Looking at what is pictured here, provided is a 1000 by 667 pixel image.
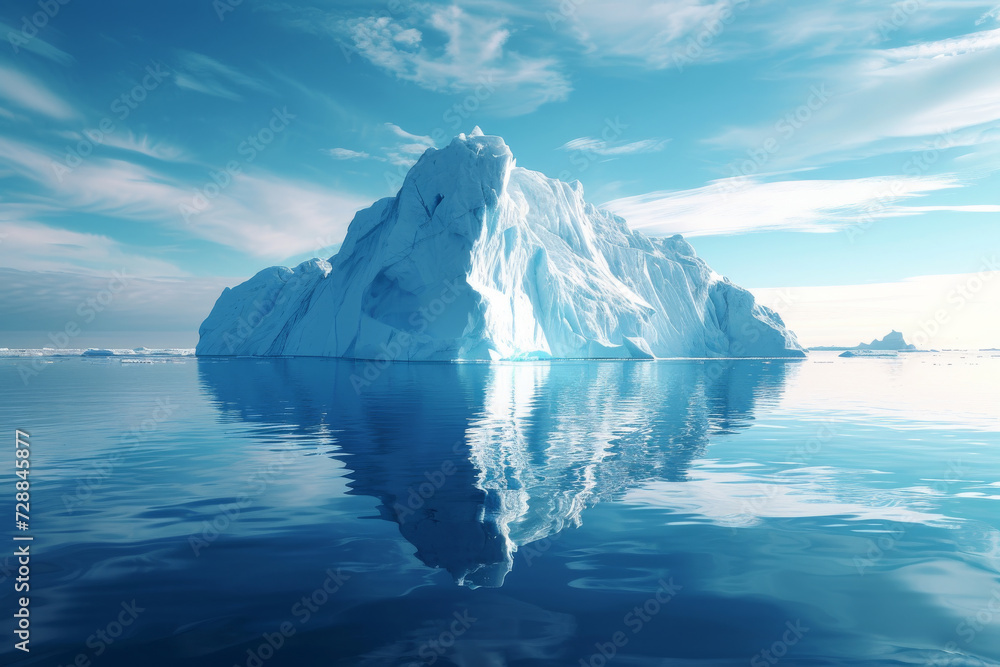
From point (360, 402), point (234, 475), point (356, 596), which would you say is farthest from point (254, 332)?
point (356, 596)

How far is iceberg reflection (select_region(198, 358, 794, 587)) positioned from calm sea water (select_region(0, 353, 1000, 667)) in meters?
0.06

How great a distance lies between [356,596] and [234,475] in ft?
14.6

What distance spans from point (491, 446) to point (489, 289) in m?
33.2

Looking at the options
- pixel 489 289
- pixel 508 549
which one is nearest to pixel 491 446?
pixel 508 549

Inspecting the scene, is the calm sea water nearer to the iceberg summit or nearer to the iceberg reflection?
the iceberg reflection

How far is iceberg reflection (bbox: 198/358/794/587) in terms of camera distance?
5.58 m

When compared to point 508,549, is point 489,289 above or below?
above

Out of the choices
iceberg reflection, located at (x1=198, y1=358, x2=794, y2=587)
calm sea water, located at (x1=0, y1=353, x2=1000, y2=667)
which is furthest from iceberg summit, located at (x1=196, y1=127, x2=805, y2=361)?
calm sea water, located at (x1=0, y1=353, x2=1000, y2=667)

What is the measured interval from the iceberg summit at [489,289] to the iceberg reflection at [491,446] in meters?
21.0

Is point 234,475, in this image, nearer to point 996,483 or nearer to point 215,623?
point 215,623

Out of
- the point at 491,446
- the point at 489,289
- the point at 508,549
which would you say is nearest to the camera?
the point at 508,549

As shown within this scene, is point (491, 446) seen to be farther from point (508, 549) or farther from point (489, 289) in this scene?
point (489, 289)

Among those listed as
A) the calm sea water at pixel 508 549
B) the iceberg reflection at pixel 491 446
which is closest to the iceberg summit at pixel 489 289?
the iceberg reflection at pixel 491 446

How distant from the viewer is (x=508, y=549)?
497 centimetres
